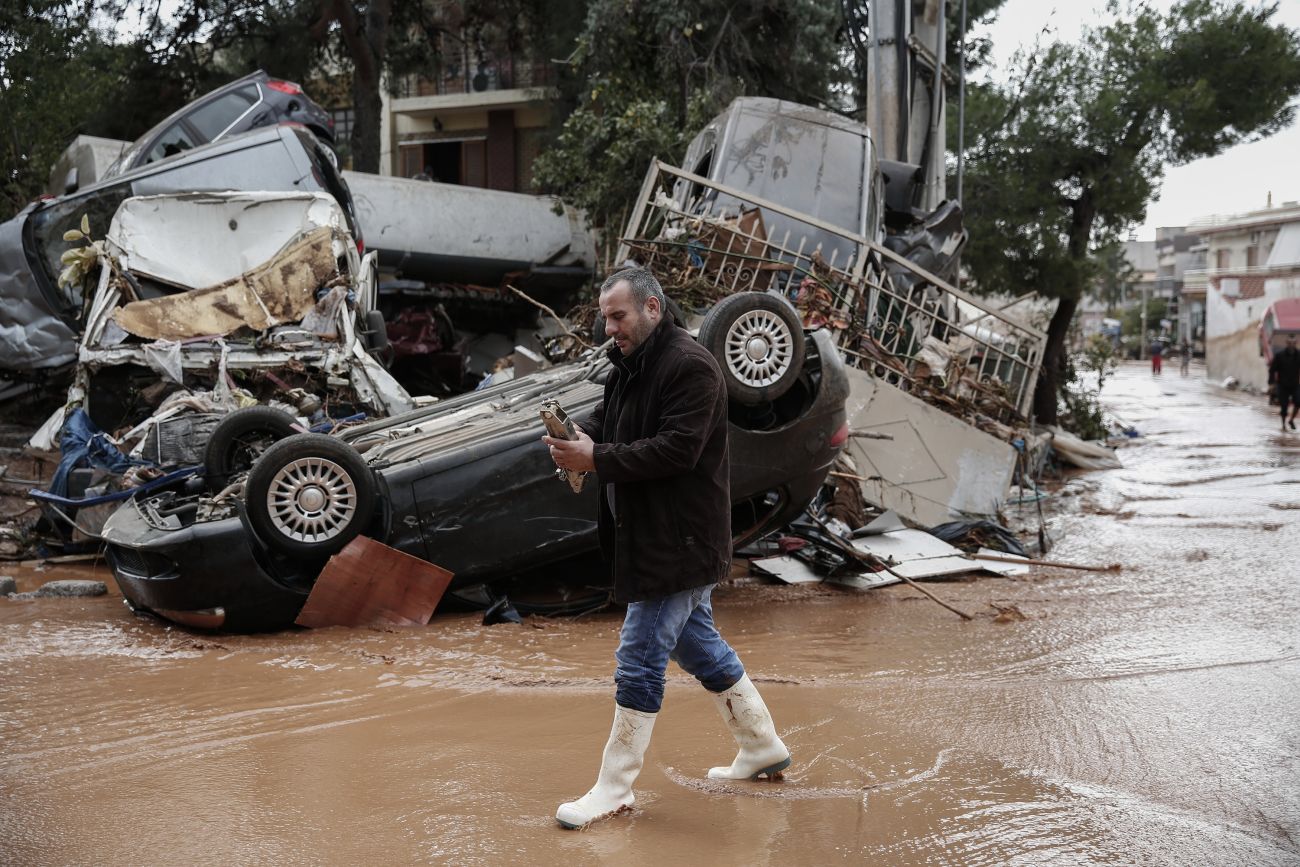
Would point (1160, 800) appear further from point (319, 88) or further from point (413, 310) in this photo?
point (319, 88)

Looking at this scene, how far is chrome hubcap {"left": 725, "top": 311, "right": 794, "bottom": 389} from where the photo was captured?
21.6 feet

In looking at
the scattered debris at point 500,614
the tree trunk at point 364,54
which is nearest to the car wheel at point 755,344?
the scattered debris at point 500,614

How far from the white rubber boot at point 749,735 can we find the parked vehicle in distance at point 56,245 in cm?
765

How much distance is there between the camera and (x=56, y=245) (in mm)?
10555

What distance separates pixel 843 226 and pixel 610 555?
25.8ft

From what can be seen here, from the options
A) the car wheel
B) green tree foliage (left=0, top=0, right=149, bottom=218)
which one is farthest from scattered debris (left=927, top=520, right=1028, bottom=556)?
green tree foliage (left=0, top=0, right=149, bottom=218)

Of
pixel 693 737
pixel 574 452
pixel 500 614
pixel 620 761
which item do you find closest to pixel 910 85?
pixel 500 614

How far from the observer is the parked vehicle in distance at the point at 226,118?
1278 centimetres

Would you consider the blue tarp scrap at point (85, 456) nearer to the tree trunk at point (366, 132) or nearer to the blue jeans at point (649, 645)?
the blue jeans at point (649, 645)

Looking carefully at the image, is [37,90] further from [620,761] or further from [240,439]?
[620,761]

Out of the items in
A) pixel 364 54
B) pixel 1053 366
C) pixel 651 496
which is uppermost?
pixel 364 54

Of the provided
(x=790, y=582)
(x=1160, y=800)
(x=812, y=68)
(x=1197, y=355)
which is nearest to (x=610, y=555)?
(x=1160, y=800)

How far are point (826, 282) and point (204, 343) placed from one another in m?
4.77

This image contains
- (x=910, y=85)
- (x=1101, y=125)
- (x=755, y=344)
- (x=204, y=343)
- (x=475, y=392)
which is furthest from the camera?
(x=1101, y=125)
